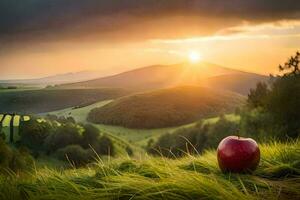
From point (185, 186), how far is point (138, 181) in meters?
0.58

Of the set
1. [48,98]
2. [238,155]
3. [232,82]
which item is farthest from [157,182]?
[232,82]

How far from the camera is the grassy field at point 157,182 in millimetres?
5707

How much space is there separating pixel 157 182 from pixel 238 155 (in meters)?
1.76

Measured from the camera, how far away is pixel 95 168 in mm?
7492

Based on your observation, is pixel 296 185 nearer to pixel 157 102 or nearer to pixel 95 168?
pixel 95 168

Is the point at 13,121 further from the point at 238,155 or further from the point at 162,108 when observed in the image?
the point at 238,155

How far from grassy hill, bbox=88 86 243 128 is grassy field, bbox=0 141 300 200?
106848mm

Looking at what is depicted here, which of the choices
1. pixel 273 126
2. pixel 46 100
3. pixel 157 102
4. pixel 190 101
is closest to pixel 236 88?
pixel 190 101

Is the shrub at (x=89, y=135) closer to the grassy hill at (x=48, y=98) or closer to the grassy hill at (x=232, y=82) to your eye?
the grassy hill at (x=48, y=98)

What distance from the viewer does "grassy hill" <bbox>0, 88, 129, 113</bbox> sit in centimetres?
10143

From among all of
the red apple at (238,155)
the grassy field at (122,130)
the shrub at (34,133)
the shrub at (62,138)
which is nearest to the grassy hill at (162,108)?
the grassy field at (122,130)

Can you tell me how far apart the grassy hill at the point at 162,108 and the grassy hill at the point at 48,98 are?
437cm

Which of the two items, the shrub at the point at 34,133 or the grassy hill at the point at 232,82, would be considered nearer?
the shrub at the point at 34,133

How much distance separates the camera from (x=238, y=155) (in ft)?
24.3
